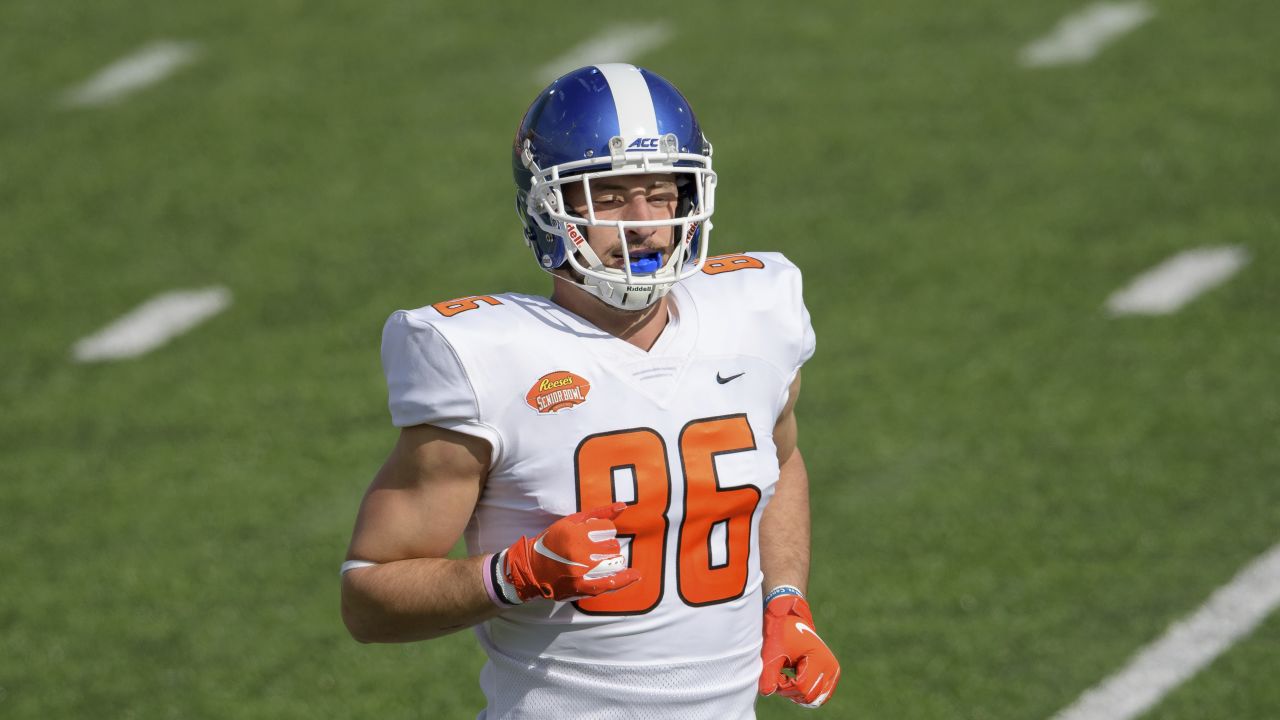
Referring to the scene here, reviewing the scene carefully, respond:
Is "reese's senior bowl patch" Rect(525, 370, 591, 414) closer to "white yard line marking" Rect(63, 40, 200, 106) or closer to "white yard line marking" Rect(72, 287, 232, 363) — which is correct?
"white yard line marking" Rect(72, 287, 232, 363)

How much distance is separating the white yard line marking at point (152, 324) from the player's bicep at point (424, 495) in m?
4.98

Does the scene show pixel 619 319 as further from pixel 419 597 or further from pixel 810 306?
pixel 810 306

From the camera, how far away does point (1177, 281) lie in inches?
295

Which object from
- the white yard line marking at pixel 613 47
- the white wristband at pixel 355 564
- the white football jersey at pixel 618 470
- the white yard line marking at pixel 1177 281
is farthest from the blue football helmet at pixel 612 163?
the white yard line marking at pixel 613 47

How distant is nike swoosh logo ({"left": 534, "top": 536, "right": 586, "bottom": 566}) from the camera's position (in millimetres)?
2646

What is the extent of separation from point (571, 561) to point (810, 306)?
5.06 metres

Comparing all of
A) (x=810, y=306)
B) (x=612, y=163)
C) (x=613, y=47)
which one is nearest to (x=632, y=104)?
(x=612, y=163)

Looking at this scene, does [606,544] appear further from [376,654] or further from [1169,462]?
[1169,462]

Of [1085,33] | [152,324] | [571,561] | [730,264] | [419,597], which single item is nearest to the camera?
[571,561]

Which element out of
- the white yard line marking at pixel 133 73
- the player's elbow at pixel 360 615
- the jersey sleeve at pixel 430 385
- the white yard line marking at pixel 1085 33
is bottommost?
the white yard line marking at pixel 1085 33

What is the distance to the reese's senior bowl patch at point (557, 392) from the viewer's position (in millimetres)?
2842

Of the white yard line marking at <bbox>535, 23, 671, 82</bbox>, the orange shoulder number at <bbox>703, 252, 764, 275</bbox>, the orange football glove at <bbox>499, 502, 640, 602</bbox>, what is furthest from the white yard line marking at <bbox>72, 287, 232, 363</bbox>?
the orange football glove at <bbox>499, 502, 640, 602</bbox>

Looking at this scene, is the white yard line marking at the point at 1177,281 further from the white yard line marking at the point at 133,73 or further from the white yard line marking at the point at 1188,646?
the white yard line marking at the point at 133,73

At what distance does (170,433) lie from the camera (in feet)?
22.5
